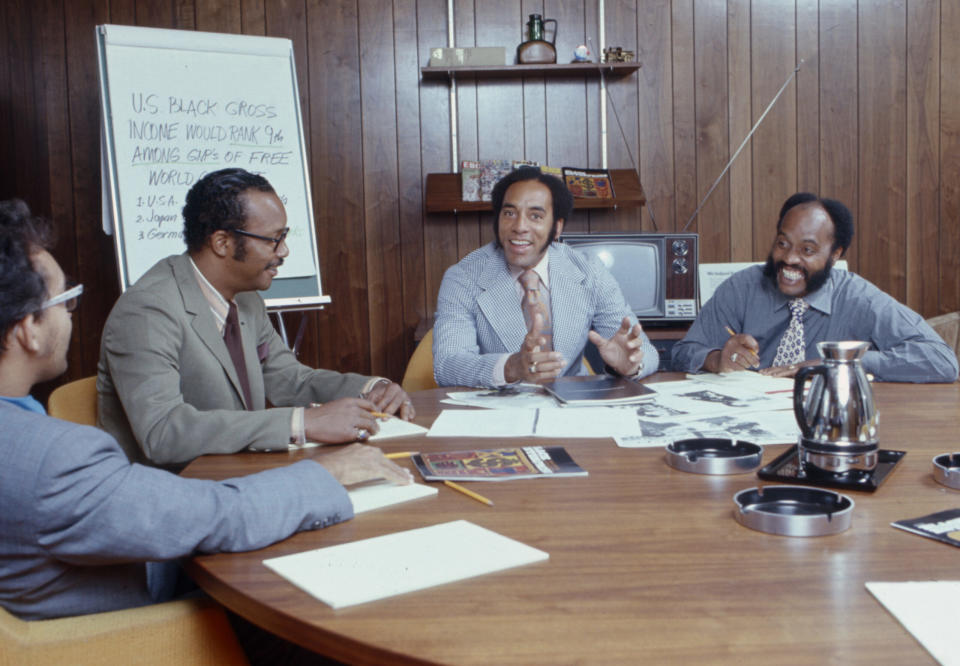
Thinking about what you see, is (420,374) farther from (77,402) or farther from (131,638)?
(131,638)

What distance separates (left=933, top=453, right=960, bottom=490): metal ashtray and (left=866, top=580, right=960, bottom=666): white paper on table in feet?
1.17

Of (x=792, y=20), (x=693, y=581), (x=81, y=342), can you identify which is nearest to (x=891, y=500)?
(x=693, y=581)

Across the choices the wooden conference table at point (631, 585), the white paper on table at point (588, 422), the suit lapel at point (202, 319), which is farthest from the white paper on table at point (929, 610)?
the suit lapel at point (202, 319)

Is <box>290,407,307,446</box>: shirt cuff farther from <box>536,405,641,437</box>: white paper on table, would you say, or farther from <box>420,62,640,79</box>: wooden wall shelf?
<box>420,62,640,79</box>: wooden wall shelf

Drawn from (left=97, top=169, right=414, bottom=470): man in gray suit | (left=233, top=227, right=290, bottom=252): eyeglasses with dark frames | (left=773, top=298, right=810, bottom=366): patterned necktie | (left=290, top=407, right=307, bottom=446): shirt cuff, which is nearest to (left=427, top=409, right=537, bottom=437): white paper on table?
(left=97, top=169, right=414, bottom=470): man in gray suit

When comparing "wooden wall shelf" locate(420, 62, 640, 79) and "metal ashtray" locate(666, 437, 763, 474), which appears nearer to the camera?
"metal ashtray" locate(666, 437, 763, 474)

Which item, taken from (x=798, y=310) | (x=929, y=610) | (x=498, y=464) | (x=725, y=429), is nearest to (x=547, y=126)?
(x=798, y=310)

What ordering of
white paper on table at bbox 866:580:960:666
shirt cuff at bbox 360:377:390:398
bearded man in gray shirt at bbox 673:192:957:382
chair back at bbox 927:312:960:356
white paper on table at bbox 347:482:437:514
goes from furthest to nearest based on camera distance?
chair back at bbox 927:312:960:356 → bearded man in gray shirt at bbox 673:192:957:382 → shirt cuff at bbox 360:377:390:398 → white paper on table at bbox 347:482:437:514 → white paper on table at bbox 866:580:960:666

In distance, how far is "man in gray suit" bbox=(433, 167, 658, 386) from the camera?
7.61ft

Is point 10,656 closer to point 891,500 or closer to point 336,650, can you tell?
point 336,650

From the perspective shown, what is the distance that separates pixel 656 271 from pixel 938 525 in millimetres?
2388

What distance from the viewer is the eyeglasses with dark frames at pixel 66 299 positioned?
1.01 meters

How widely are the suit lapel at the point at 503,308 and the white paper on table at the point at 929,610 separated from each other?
158cm

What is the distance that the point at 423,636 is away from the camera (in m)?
0.71
